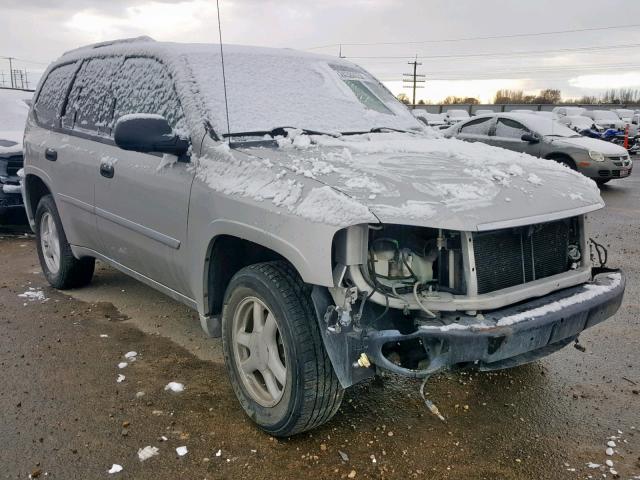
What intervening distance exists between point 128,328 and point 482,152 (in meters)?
2.90

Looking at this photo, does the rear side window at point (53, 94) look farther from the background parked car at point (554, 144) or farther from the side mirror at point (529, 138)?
the side mirror at point (529, 138)

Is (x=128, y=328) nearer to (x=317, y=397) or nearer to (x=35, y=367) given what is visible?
(x=35, y=367)

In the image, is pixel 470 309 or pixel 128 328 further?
pixel 128 328

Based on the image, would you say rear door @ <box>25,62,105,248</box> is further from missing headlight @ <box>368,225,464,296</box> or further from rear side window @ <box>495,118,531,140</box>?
rear side window @ <box>495,118,531,140</box>

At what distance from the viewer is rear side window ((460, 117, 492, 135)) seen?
12680 millimetres

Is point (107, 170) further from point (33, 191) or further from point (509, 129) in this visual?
point (509, 129)

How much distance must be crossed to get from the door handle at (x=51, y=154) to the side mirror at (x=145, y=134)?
6.23 feet

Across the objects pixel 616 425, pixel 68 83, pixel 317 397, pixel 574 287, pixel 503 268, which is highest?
pixel 68 83

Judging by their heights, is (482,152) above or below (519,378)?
above

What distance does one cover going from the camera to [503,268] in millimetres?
2773

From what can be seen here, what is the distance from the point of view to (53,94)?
5.12 meters

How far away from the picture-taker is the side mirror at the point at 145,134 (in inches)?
122

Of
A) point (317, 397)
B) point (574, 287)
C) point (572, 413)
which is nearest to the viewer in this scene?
point (317, 397)

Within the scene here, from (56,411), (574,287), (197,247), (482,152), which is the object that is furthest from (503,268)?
(56,411)
